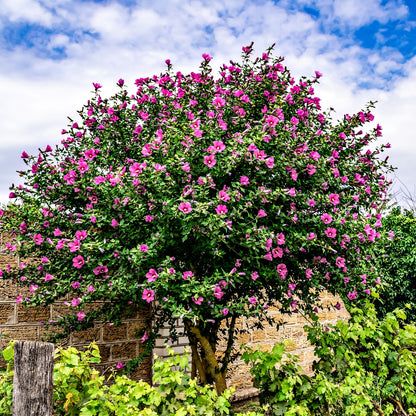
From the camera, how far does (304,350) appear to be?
6391 mm

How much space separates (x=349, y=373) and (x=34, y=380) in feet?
8.20

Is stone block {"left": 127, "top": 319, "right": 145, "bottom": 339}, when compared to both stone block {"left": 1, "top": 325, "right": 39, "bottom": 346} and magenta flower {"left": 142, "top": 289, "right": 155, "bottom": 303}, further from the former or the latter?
magenta flower {"left": 142, "top": 289, "right": 155, "bottom": 303}

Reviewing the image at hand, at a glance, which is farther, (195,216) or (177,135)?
(177,135)

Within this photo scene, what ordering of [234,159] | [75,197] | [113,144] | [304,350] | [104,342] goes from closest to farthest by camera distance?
1. [234,159]
2. [75,197]
3. [113,144]
4. [104,342]
5. [304,350]

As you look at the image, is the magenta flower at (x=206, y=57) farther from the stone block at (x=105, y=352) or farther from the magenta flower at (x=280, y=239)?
the stone block at (x=105, y=352)

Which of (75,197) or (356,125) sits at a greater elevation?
(356,125)

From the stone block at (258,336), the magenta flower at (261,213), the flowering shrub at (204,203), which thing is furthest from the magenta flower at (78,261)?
the stone block at (258,336)

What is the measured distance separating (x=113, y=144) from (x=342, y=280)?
2455 millimetres

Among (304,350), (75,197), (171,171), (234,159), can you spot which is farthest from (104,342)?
(304,350)

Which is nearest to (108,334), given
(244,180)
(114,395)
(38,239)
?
Result: (38,239)

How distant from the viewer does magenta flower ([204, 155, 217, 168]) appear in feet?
9.97

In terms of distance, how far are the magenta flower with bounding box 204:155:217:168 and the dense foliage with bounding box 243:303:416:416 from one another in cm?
140

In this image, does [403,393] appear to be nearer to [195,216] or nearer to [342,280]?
[342,280]

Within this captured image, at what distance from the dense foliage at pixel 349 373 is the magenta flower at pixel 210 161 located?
140cm
